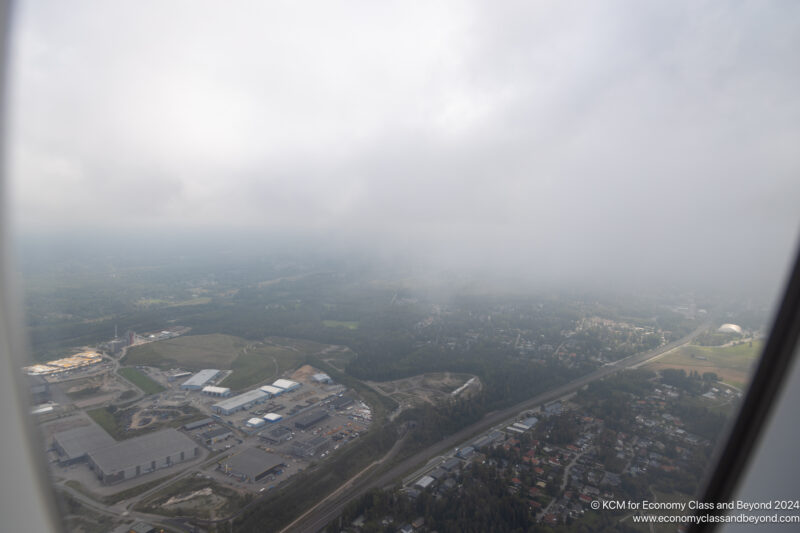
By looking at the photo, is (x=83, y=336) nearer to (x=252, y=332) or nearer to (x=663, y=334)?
(x=252, y=332)

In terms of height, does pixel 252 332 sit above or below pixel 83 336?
below

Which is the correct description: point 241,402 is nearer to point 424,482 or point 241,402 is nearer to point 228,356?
point 228,356

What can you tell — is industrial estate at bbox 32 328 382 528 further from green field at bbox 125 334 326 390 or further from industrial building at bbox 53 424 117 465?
green field at bbox 125 334 326 390

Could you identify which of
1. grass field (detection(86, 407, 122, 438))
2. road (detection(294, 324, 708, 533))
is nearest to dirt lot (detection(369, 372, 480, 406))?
road (detection(294, 324, 708, 533))

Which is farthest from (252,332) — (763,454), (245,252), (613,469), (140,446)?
(763,454)

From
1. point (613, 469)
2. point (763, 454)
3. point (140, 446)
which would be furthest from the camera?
point (140, 446)

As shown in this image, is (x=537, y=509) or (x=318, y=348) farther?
(x=318, y=348)

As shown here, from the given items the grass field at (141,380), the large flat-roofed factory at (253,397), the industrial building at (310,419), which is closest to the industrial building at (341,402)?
the industrial building at (310,419)
